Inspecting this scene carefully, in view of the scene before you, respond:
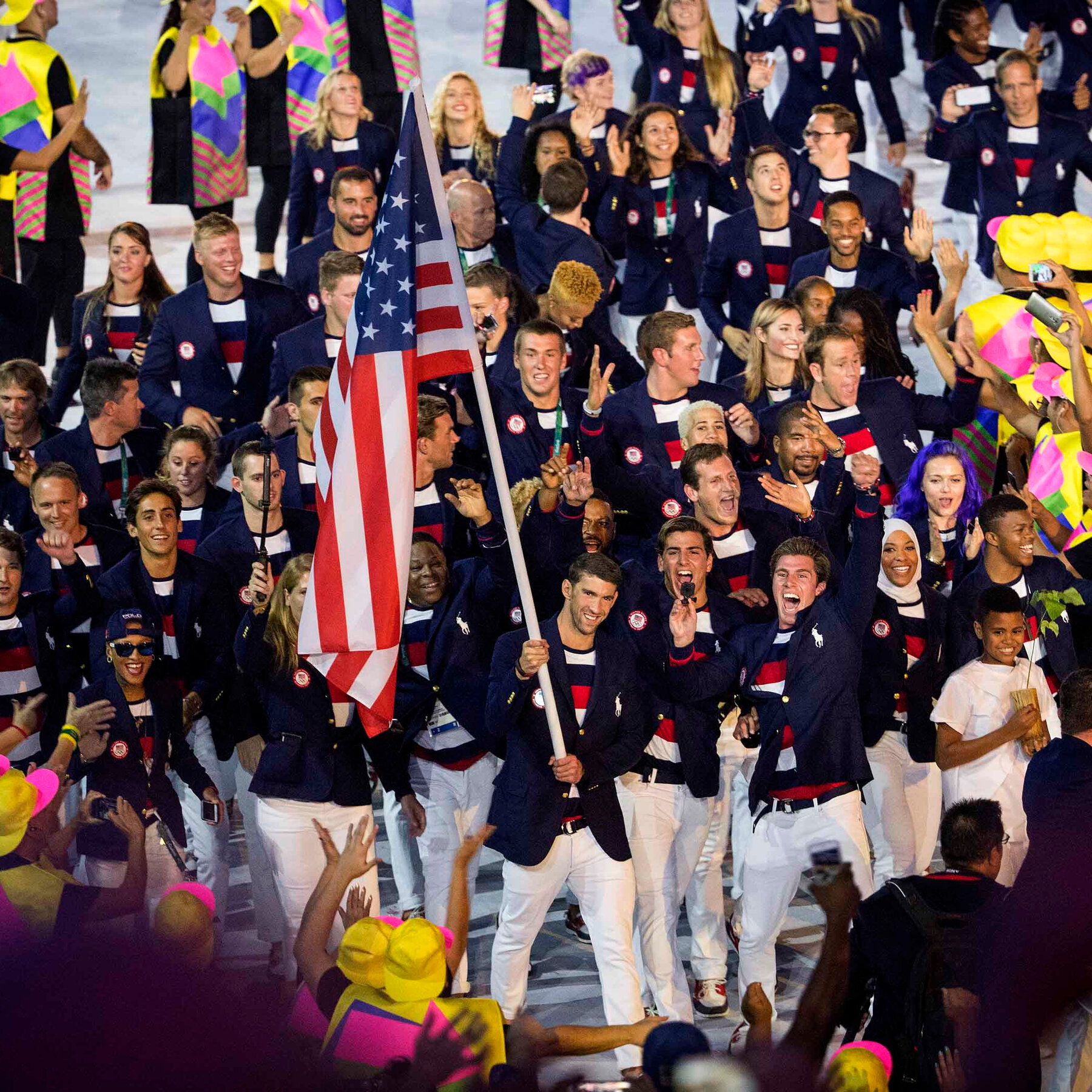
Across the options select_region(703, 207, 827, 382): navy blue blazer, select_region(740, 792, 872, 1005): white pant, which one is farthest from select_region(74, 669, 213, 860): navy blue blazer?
select_region(703, 207, 827, 382): navy blue blazer

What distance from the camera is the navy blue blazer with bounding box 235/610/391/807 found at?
703 centimetres

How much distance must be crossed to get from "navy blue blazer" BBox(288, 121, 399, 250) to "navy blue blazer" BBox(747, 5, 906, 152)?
Answer: 9.82 feet

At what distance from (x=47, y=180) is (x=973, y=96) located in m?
5.99

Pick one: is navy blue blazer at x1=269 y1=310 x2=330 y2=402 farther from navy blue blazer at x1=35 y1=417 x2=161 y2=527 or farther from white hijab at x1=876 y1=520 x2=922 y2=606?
white hijab at x1=876 y1=520 x2=922 y2=606

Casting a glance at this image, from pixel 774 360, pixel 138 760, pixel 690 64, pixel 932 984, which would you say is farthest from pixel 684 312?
pixel 932 984

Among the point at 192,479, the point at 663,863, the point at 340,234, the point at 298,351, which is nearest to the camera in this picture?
the point at 663,863

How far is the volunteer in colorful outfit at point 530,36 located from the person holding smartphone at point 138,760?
6397 millimetres

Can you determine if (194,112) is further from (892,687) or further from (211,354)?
(892,687)

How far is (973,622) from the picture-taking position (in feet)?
25.2

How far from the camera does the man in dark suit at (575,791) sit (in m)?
6.68

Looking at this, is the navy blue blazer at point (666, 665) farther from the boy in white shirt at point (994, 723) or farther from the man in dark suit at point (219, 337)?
the man in dark suit at point (219, 337)

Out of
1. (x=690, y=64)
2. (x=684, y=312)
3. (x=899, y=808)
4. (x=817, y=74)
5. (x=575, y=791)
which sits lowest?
(x=899, y=808)

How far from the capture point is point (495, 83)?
15898mm

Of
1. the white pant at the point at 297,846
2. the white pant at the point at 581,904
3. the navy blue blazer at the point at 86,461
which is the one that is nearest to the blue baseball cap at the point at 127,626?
the white pant at the point at 297,846
